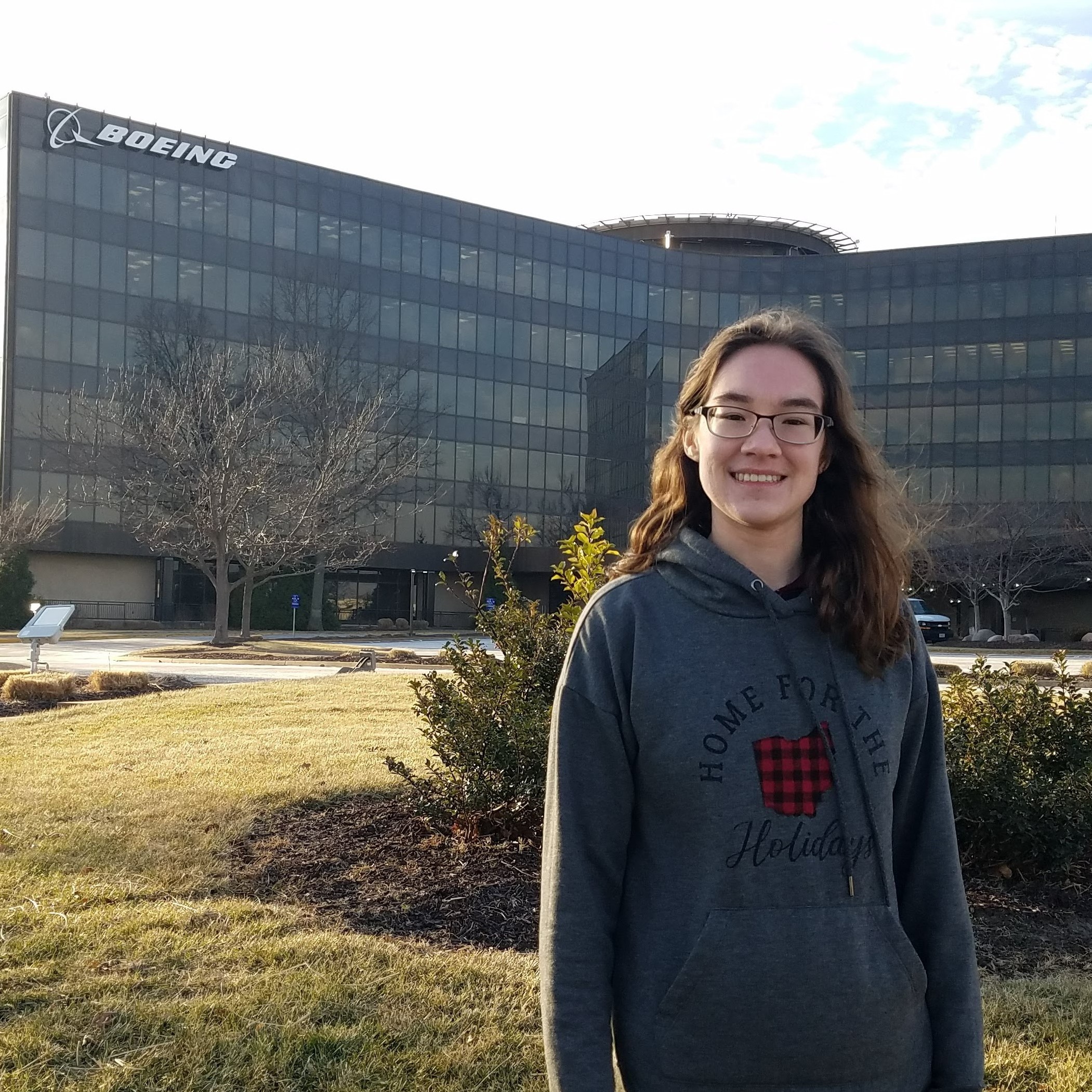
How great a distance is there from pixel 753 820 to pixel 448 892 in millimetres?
3643

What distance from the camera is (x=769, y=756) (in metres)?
1.84

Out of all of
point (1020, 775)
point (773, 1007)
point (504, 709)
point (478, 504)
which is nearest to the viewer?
point (773, 1007)

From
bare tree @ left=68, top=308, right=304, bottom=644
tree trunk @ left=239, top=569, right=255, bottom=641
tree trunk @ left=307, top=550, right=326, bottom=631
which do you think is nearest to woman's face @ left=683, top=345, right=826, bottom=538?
bare tree @ left=68, top=308, right=304, bottom=644

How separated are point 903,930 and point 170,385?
38685 millimetres

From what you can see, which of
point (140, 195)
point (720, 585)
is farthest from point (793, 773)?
point (140, 195)

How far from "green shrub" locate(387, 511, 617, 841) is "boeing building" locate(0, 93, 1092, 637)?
40731mm

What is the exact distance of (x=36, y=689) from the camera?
13.4 m

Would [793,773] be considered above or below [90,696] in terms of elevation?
above

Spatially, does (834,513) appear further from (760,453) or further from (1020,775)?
(1020,775)

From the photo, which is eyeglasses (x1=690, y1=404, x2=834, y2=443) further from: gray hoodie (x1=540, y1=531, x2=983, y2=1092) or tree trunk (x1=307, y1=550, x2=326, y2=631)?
tree trunk (x1=307, y1=550, x2=326, y2=631)

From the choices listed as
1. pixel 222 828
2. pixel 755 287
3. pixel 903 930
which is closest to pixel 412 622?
pixel 755 287

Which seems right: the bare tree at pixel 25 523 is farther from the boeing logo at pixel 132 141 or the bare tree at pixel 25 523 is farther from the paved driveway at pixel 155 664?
the boeing logo at pixel 132 141

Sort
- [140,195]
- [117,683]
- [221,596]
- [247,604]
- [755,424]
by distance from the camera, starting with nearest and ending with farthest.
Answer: [755,424], [117,683], [221,596], [247,604], [140,195]

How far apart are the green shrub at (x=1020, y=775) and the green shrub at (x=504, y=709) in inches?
78.3
